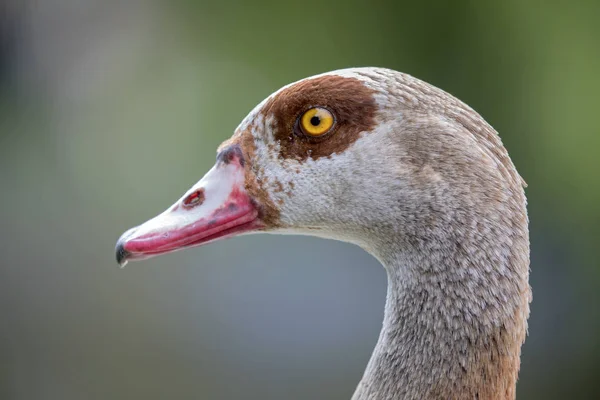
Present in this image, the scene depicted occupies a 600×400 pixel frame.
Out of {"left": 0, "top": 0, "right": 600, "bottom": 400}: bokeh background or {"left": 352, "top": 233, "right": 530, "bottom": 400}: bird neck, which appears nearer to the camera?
{"left": 352, "top": 233, "right": 530, "bottom": 400}: bird neck

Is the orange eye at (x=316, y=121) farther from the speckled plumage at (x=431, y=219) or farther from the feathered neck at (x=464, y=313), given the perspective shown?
the feathered neck at (x=464, y=313)

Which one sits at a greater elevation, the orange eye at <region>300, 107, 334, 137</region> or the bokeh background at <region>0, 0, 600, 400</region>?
the bokeh background at <region>0, 0, 600, 400</region>

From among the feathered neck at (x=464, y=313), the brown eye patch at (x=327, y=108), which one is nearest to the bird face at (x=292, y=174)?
the brown eye patch at (x=327, y=108)

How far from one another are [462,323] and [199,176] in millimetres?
1850

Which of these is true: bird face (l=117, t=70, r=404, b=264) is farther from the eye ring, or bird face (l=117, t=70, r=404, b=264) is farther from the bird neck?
the bird neck

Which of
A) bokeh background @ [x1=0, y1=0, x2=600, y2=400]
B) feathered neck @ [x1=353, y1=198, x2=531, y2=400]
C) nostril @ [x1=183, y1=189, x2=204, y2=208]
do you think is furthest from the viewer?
bokeh background @ [x1=0, y1=0, x2=600, y2=400]

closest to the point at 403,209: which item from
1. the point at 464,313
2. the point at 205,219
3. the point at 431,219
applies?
the point at 431,219

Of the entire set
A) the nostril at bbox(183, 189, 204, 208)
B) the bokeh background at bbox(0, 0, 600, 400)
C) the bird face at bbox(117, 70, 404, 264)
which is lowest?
the nostril at bbox(183, 189, 204, 208)

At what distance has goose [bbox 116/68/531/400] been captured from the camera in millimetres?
826

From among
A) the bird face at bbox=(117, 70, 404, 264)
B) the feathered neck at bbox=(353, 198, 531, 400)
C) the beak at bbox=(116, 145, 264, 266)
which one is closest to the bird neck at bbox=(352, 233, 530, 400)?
the feathered neck at bbox=(353, 198, 531, 400)

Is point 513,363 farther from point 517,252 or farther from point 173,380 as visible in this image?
point 173,380

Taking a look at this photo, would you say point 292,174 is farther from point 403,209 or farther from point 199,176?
point 199,176

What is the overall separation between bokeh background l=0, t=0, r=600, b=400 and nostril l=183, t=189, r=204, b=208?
1609mm

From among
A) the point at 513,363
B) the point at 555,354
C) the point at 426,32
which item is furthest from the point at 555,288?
the point at 513,363
